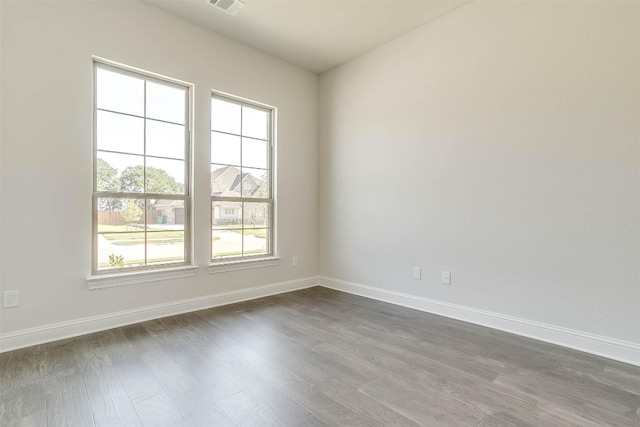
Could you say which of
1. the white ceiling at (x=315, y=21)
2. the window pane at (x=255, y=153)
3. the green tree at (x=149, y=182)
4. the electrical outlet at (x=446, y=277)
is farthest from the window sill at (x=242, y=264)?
the white ceiling at (x=315, y=21)

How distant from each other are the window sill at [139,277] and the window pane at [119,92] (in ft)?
4.89

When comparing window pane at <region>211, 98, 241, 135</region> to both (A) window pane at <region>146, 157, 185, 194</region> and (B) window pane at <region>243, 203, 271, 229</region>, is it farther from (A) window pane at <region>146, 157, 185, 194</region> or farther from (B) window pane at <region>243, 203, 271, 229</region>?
(B) window pane at <region>243, 203, 271, 229</region>

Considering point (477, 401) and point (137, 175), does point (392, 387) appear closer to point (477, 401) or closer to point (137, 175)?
point (477, 401)

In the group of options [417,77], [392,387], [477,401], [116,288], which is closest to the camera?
[477,401]

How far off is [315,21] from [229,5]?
0.84 metres

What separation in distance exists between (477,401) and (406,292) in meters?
1.73

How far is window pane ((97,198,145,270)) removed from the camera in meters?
2.72

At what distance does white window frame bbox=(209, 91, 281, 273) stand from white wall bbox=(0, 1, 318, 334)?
0.15 metres

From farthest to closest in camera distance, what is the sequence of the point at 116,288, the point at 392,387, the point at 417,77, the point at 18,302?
1. the point at 417,77
2. the point at 116,288
3. the point at 18,302
4. the point at 392,387

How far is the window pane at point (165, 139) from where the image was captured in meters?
2.98

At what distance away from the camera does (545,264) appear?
2.49m

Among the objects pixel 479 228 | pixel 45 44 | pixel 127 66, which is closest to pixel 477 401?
pixel 479 228

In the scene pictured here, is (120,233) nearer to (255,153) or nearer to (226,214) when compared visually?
(226,214)

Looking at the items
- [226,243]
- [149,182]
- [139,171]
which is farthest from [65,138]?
[226,243]
